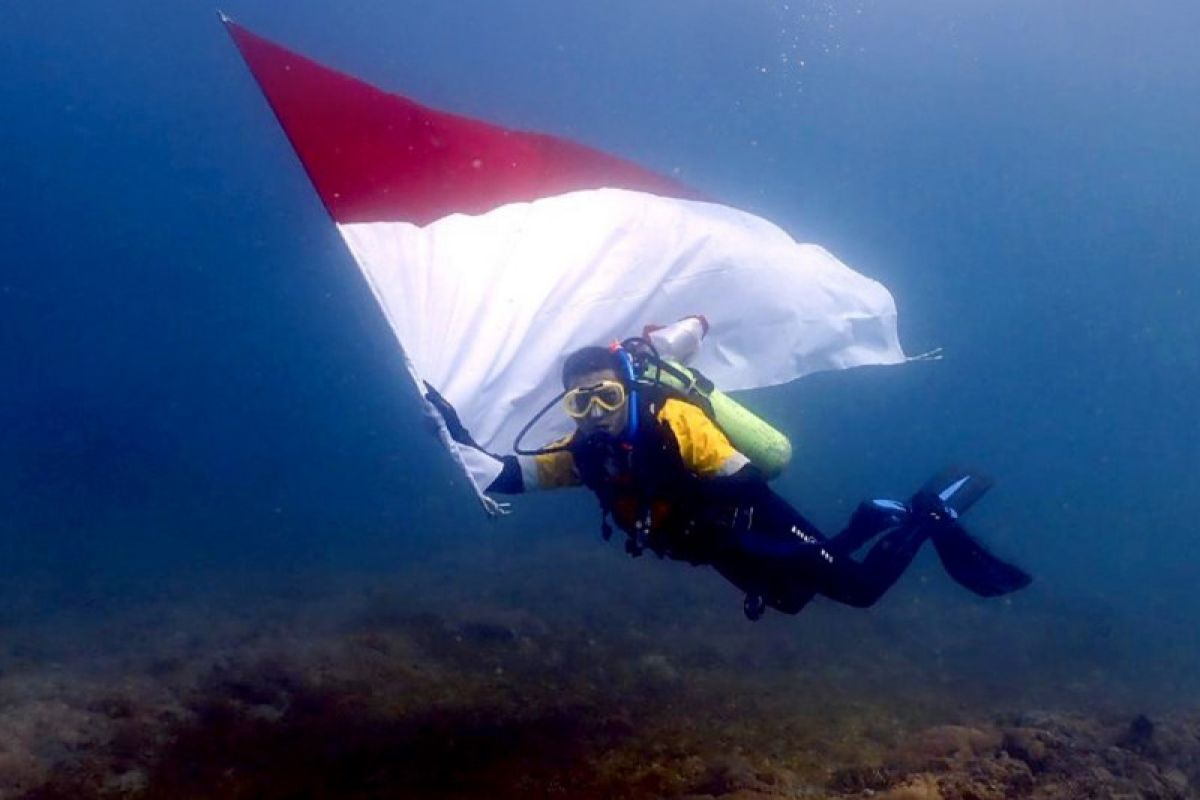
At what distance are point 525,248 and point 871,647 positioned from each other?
41.3 feet

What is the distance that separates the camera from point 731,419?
568 cm

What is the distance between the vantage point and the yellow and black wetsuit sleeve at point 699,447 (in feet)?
17.5

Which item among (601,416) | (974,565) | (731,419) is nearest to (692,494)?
(731,419)

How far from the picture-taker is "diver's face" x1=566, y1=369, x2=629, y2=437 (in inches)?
209

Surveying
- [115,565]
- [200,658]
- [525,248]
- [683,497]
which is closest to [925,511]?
[683,497]

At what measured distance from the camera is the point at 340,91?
6117 millimetres

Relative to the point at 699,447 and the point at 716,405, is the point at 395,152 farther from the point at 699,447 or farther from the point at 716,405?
the point at 699,447

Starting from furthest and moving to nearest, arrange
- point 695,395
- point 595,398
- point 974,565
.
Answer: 1. point 974,565
2. point 695,395
3. point 595,398

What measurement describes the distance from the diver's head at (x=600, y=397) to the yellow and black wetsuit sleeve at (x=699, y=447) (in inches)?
10.5

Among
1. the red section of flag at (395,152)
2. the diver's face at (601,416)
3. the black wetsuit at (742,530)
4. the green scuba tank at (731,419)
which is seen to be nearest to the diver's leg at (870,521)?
the black wetsuit at (742,530)

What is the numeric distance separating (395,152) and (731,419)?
303 centimetres

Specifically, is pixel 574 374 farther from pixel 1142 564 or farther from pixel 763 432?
pixel 1142 564

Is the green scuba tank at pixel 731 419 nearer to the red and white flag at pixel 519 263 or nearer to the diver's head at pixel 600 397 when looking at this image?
the diver's head at pixel 600 397

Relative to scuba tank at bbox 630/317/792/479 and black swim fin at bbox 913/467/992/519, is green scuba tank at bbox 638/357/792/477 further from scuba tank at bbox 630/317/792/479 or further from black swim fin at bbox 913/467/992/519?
black swim fin at bbox 913/467/992/519
